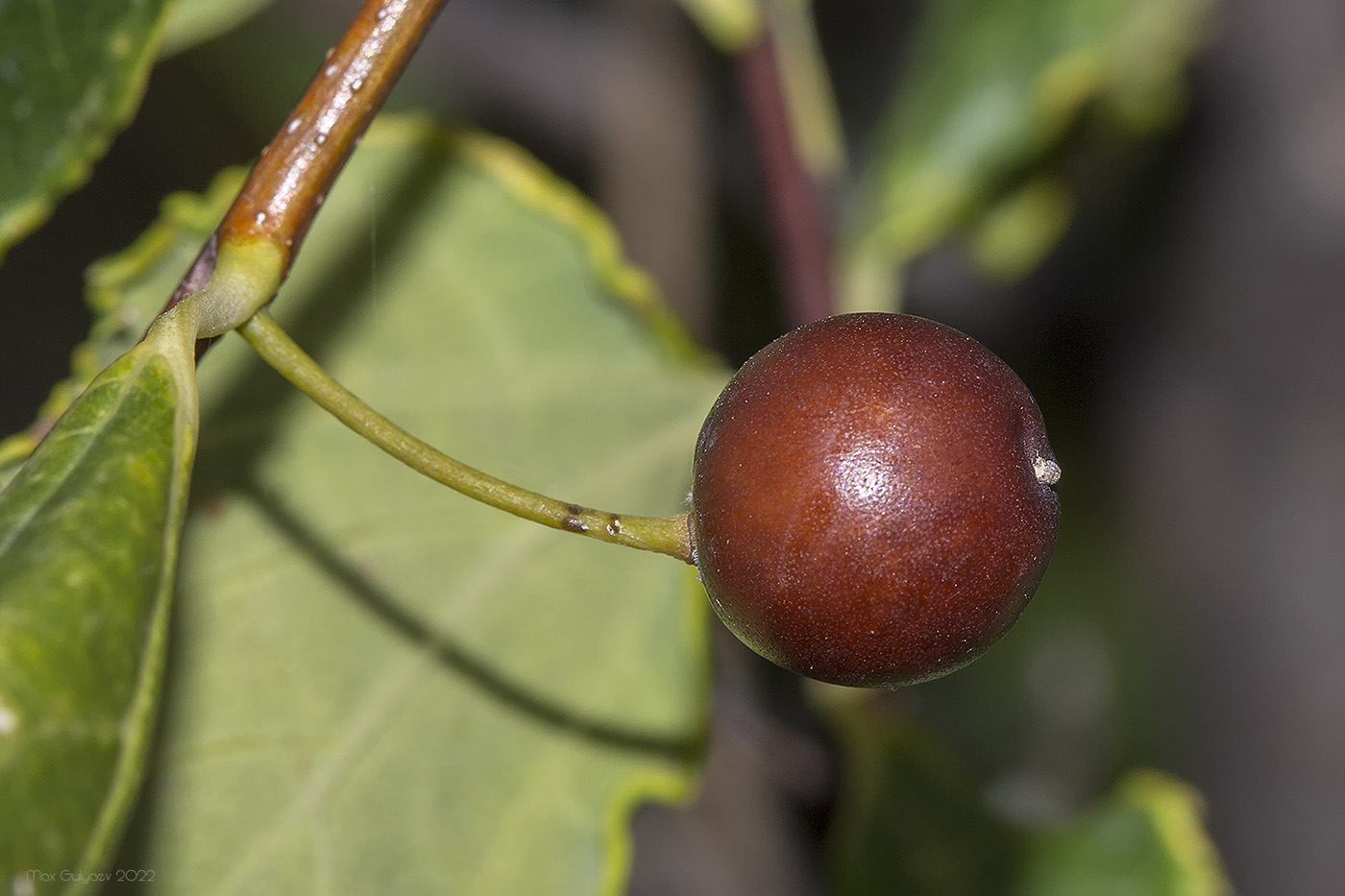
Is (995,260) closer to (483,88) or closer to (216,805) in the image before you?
(483,88)

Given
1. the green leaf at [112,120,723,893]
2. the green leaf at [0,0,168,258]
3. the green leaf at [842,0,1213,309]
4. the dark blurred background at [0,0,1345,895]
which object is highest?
the green leaf at [0,0,168,258]

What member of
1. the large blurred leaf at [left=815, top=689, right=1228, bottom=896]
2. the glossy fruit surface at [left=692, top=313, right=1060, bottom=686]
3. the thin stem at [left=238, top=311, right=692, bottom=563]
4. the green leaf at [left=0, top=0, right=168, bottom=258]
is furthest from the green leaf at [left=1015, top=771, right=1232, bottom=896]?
the green leaf at [left=0, top=0, right=168, bottom=258]

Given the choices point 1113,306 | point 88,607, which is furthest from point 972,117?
point 88,607

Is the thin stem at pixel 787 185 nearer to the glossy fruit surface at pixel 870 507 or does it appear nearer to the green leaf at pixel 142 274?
the green leaf at pixel 142 274

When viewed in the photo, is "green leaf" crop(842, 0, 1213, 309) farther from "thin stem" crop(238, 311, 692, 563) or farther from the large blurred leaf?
"thin stem" crop(238, 311, 692, 563)

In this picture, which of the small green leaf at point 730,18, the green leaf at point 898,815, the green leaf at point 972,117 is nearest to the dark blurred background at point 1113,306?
the green leaf at point 898,815

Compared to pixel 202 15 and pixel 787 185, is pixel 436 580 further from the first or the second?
pixel 787 185
